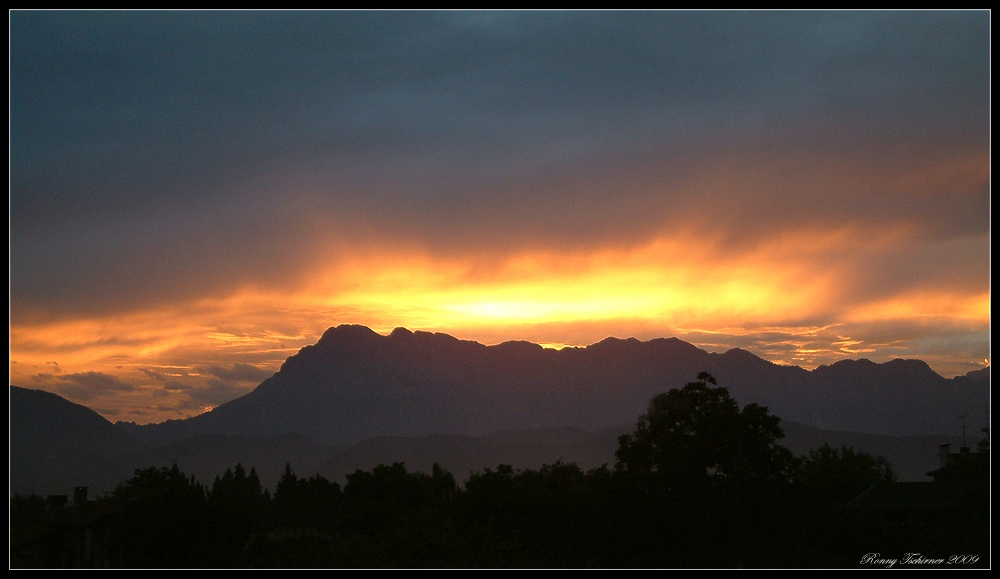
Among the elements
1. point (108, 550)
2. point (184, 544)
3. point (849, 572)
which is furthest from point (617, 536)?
point (108, 550)

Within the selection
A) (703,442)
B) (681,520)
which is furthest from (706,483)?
(681,520)

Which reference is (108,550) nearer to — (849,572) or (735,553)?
(735,553)

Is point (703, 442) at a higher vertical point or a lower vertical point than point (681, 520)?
higher

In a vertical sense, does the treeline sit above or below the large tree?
below

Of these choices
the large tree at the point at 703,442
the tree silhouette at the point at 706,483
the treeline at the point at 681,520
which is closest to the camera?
the treeline at the point at 681,520

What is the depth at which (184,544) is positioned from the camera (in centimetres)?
3750

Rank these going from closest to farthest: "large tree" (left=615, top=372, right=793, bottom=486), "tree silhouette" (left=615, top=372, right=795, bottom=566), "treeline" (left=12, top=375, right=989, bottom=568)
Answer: "treeline" (left=12, top=375, right=989, bottom=568)
"tree silhouette" (left=615, top=372, right=795, bottom=566)
"large tree" (left=615, top=372, right=793, bottom=486)

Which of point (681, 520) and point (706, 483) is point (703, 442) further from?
point (681, 520)

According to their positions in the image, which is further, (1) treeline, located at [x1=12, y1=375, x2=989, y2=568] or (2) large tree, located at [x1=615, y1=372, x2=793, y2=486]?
(2) large tree, located at [x1=615, y1=372, x2=793, y2=486]

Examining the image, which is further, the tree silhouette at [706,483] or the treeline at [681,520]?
the tree silhouette at [706,483]

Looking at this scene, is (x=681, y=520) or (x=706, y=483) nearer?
(x=681, y=520)

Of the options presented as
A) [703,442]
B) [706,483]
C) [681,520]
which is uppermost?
[703,442]

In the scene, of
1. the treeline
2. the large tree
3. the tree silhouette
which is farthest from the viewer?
the large tree

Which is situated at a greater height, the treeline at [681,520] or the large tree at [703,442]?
the large tree at [703,442]
